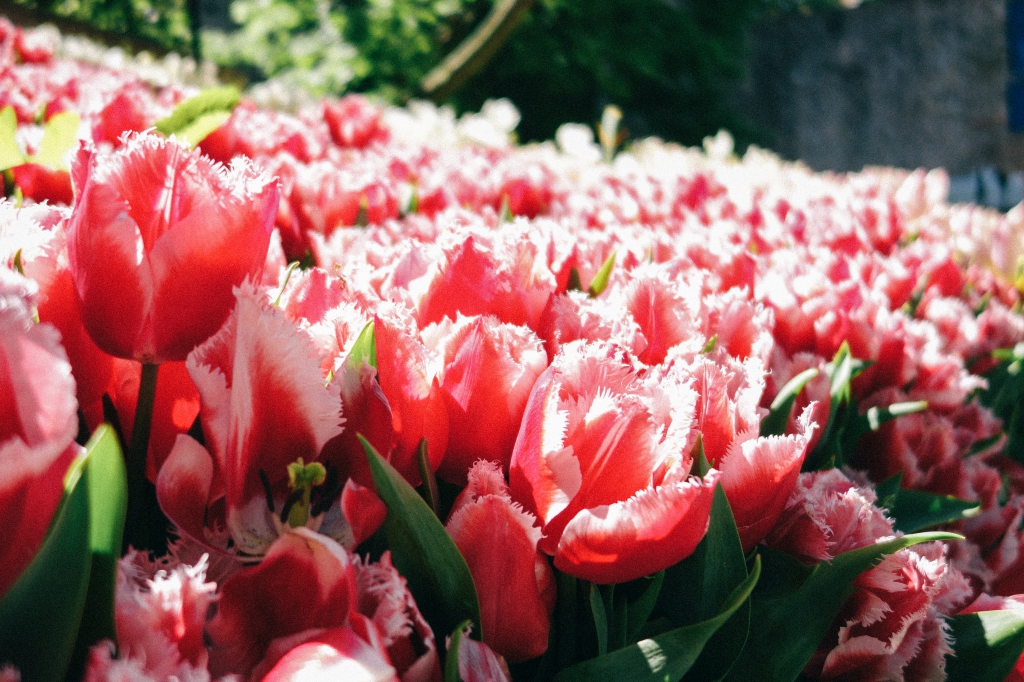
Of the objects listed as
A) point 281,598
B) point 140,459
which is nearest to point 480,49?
point 140,459

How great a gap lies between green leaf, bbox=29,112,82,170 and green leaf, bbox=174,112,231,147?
236 mm

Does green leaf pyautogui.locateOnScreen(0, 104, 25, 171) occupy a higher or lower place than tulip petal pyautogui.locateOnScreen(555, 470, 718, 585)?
higher

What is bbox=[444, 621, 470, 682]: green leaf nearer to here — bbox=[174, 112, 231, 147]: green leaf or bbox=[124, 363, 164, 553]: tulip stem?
bbox=[124, 363, 164, 553]: tulip stem

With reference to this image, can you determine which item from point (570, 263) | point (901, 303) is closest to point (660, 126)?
point (901, 303)

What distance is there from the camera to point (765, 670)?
2.46 feet

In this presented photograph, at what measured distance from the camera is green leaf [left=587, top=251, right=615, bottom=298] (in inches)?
47.6

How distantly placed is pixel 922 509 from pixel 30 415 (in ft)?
3.56

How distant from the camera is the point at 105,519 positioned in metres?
0.46

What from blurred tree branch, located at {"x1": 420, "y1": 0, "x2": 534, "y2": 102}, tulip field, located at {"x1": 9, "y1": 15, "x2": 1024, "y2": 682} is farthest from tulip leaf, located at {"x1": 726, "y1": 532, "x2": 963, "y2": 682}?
blurred tree branch, located at {"x1": 420, "y1": 0, "x2": 534, "y2": 102}

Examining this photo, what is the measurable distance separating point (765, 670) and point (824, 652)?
152mm

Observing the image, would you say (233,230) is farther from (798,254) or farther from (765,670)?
(798,254)

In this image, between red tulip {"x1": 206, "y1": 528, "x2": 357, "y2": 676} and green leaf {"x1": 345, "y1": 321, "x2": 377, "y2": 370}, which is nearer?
red tulip {"x1": 206, "y1": 528, "x2": 357, "y2": 676}

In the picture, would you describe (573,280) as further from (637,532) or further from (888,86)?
(888,86)

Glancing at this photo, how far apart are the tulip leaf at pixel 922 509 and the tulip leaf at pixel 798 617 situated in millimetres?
292
